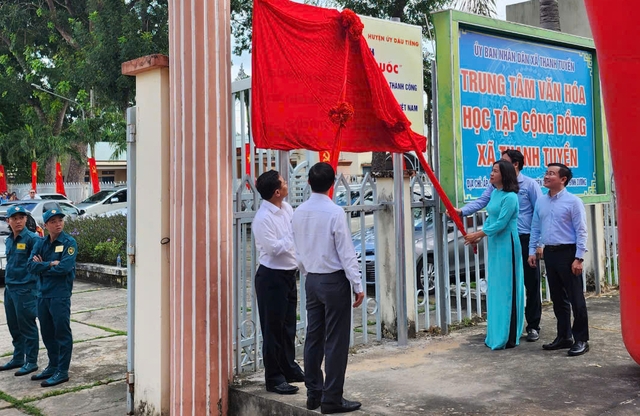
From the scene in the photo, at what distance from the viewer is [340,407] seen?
4211 mm

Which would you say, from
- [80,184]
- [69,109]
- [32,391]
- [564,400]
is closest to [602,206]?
[564,400]

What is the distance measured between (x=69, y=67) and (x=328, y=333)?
19.7 meters

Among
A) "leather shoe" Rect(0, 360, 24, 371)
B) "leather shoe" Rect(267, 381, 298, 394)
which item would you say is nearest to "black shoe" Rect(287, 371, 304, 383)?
"leather shoe" Rect(267, 381, 298, 394)

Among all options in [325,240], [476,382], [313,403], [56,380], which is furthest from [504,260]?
[56,380]

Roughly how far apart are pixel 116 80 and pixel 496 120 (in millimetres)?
13669

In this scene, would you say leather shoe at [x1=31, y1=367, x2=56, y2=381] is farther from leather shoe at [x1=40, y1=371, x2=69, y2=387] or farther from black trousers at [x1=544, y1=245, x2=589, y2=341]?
black trousers at [x1=544, y1=245, x2=589, y2=341]

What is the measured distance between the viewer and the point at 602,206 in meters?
9.03

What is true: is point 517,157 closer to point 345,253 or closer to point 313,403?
point 345,253

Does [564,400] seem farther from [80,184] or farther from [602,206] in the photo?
[80,184]

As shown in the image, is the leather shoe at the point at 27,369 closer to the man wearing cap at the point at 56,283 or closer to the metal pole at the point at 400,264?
the man wearing cap at the point at 56,283

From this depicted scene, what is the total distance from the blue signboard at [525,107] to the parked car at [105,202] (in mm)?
17134

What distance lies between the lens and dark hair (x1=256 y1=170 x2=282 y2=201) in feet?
15.8

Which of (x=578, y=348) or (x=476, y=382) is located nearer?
(x=476, y=382)

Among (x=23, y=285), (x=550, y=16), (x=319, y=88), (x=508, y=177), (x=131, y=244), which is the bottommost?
(x=23, y=285)
